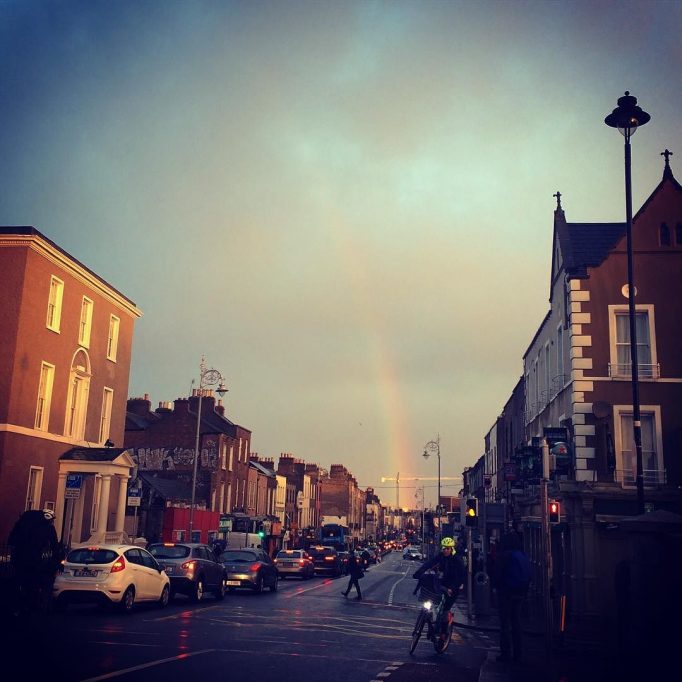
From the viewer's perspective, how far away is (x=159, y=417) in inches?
2461

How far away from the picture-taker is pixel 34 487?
98.1 feet

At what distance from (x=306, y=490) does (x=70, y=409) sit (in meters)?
71.2

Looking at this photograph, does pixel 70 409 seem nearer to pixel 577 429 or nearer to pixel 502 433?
pixel 577 429

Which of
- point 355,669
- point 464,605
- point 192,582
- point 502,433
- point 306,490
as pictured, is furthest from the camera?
point 306,490

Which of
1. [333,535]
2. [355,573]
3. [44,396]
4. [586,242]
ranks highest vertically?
[586,242]

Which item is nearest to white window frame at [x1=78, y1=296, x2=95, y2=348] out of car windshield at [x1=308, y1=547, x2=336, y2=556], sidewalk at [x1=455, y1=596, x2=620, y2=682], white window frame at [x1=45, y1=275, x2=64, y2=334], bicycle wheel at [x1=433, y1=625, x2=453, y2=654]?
white window frame at [x1=45, y1=275, x2=64, y2=334]

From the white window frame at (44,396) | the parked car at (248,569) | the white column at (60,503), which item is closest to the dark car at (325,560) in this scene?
the parked car at (248,569)

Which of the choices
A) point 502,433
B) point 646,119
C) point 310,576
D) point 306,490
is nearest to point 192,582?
point 646,119

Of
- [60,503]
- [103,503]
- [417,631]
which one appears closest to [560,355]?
[417,631]

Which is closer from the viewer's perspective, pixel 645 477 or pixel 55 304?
pixel 645 477

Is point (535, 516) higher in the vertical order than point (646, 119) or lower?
lower

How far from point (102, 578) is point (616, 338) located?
689 inches

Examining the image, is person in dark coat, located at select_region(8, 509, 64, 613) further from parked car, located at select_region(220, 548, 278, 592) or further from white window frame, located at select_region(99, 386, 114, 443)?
white window frame, located at select_region(99, 386, 114, 443)

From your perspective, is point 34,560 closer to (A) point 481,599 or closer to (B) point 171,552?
(B) point 171,552
